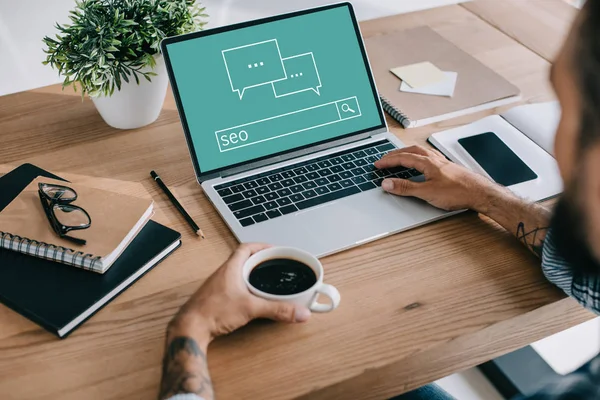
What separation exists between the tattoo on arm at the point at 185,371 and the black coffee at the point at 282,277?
127mm

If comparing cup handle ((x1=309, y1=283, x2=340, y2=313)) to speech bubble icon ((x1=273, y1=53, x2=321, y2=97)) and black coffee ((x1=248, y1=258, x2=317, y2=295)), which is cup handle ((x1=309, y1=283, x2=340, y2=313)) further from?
speech bubble icon ((x1=273, y1=53, x2=321, y2=97))

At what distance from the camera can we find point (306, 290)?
866 mm

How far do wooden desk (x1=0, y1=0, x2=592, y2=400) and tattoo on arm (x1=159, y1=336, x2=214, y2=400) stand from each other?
2 cm

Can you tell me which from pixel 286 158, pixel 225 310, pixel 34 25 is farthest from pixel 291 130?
pixel 34 25

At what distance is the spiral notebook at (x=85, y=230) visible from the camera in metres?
0.94

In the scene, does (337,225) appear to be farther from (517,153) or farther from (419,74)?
(419,74)

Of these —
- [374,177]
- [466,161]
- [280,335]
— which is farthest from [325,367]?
[466,161]

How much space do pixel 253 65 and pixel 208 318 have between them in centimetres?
53

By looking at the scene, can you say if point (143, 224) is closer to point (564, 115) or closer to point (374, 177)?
point (374, 177)

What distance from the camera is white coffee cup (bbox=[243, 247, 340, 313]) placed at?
2.82 feet

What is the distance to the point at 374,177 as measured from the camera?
3.83 ft

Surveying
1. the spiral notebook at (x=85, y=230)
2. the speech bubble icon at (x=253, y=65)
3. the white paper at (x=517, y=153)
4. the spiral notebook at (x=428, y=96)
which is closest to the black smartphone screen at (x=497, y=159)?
the white paper at (x=517, y=153)

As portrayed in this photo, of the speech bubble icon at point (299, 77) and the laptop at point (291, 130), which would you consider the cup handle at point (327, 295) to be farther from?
the speech bubble icon at point (299, 77)

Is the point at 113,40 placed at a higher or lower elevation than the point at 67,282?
higher
